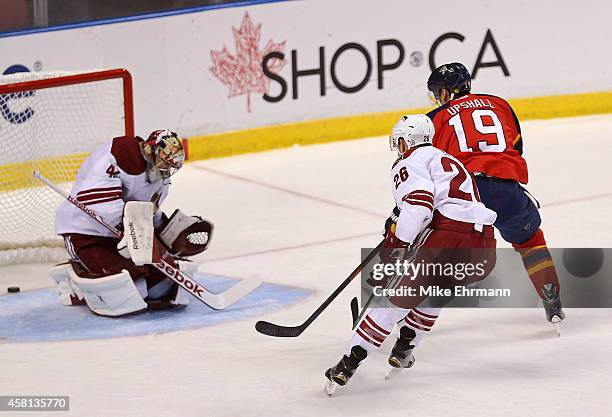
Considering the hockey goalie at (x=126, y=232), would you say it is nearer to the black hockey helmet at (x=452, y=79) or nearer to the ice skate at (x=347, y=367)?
the black hockey helmet at (x=452, y=79)

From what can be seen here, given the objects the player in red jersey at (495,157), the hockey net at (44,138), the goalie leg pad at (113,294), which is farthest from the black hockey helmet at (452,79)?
the hockey net at (44,138)

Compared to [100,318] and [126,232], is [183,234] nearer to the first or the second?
[126,232]

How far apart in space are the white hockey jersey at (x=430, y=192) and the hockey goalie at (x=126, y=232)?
3.72ft

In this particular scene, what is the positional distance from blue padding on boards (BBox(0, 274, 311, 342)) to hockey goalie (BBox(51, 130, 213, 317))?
5 cm

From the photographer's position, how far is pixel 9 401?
3.94 m

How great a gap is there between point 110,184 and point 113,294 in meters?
0.39

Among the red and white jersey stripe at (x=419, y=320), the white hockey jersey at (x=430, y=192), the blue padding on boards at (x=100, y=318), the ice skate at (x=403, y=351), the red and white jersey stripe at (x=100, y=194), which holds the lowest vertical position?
the blue padding on boards at (x=100, y=318)

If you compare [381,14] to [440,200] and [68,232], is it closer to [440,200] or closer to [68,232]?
[68,232]

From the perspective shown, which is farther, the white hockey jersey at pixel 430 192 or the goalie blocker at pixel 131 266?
the goalie blocker at pixel 131 266

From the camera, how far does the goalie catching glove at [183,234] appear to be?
503 cm

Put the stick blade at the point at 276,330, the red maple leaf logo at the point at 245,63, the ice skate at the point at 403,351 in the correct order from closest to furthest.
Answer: the ice skate at the point at 403,351 → the stick blade at the point at 276,330 → the red maple leaf logo at the point at 245,63

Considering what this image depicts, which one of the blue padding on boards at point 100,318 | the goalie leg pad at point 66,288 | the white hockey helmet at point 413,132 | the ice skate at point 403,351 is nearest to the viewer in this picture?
the white hockey helmet at point 413,132

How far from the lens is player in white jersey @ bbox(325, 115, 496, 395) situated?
386 centimetres

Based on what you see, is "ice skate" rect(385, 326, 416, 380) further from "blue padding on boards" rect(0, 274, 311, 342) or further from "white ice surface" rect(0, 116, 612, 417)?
"blue padding on boards" rect(0, 274, 311, 342)
